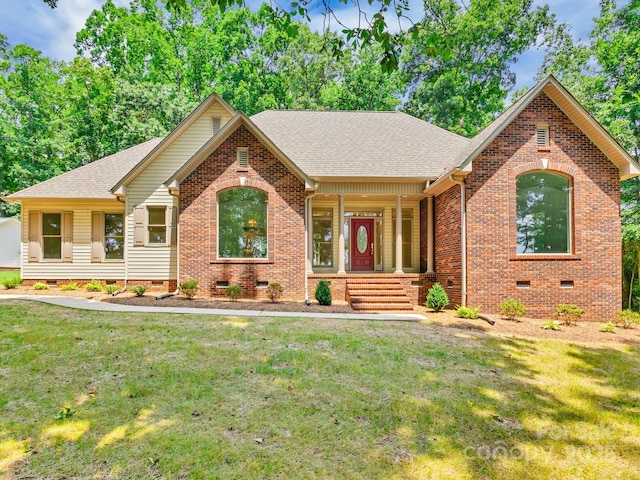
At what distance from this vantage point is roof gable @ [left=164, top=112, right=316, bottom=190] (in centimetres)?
1036

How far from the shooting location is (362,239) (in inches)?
531

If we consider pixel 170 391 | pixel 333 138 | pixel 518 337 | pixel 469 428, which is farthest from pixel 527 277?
pixel 170 391

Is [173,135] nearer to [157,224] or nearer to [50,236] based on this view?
[157,224]

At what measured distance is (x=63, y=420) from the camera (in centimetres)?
329

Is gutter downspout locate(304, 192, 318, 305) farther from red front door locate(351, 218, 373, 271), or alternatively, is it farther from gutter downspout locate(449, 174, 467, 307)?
gutter downspout locate(449, 174, 467, 307)

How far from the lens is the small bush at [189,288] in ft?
32.9

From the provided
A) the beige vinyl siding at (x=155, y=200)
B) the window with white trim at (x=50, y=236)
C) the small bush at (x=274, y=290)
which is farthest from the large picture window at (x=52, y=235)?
the small bush at (x=274, y=290)

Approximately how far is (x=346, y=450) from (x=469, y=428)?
4.45 ft

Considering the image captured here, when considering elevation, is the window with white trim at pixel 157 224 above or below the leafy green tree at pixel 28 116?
below

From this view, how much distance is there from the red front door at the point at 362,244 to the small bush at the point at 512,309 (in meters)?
5.45

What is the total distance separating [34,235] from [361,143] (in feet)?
42.8

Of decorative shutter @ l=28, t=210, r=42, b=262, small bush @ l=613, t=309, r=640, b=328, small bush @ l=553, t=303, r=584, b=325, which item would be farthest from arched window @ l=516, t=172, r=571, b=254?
decorative shutter @ l=28, t=210, r=42, b=262

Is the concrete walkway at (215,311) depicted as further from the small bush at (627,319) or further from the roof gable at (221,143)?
the small bush at (627,319)

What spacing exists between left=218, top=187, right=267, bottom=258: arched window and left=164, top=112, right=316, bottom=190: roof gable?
120 cm
